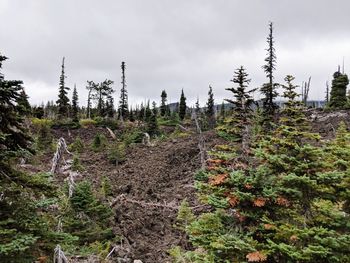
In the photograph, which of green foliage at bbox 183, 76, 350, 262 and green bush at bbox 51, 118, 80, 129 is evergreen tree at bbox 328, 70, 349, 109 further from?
green foliage at bbox 183, 76, 350, 262

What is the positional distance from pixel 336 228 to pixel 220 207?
3425mm

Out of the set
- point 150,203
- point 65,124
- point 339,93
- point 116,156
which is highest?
point 339,93

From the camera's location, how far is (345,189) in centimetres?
1166

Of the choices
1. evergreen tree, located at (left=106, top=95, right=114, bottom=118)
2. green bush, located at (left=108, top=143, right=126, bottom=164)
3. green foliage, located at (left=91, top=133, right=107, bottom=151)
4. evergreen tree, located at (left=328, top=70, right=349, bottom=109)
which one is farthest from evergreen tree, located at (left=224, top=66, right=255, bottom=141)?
evergreen tree, located at (left=106, top=95, right=114, bottom=118)

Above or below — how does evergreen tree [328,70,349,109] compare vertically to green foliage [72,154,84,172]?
above

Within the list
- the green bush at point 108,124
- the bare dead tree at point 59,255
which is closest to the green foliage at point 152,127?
the green bush at point 108,124

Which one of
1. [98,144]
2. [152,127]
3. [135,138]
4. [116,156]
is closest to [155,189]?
[116,156]

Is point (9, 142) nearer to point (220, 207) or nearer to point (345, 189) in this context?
point (220, 207)

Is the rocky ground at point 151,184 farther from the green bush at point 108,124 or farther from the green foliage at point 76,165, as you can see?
the green bush at point 108,124

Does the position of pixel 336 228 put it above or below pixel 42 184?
below

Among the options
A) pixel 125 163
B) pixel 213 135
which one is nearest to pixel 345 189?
pixel 125 163

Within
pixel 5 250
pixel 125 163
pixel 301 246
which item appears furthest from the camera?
pixel 125 163

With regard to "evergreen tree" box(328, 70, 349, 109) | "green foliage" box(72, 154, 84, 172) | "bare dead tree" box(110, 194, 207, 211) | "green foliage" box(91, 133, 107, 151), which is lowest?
"bare dead tree" box(110, 194, 207, 211)

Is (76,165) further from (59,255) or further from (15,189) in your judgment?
(15,189)
